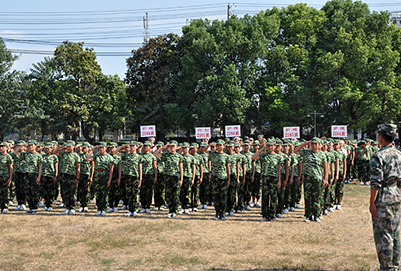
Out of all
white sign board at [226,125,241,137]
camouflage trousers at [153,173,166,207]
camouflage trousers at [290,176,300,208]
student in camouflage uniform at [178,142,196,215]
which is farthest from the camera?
white sign board at [226,125,241,137]

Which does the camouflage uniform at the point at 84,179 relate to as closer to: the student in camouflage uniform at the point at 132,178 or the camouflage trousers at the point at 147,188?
the student in camouflage uniform at the point at 132,178

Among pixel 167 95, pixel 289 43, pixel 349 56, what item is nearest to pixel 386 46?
pixel 349 56

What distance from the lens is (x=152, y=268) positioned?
665 cm

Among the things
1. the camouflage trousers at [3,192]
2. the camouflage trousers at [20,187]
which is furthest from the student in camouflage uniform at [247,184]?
the camouflage trousers at [3,192]

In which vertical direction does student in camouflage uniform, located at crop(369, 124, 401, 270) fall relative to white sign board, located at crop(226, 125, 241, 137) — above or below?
below

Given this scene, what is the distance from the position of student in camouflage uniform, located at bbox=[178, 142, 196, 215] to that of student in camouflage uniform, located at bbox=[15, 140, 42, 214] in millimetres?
4497

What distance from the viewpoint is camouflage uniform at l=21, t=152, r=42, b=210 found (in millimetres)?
11981

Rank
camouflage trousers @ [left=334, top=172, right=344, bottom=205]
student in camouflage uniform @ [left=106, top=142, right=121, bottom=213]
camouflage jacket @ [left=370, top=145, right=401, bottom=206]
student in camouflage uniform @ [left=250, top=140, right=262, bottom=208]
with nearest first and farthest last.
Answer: camouflage jacket @ [left=370, top=145, right=401, bottom=206], student in camouflage uniform @ [left=106, top=142, right=121, bottom=213], camouflage trousers @ [left=334, top=172, right=344, bottom=205], student in camouflage uniform @ [left=250, top=140, right=262, bottom=208]

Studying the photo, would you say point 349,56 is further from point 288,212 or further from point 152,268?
point 152,268

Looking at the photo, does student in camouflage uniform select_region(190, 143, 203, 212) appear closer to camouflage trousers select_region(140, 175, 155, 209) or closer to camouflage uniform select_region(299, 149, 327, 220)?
camouflage trousers select_region(140, 175, 155, 209)

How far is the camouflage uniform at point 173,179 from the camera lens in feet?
36.0

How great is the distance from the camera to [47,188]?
1227 cm

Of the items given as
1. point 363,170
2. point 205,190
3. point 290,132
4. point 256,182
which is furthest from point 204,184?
point 290,132

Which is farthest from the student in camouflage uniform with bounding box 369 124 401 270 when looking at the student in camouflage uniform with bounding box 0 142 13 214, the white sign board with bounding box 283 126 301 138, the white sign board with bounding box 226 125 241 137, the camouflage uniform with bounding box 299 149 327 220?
the white sign board with bounding box 226 125 241 137
